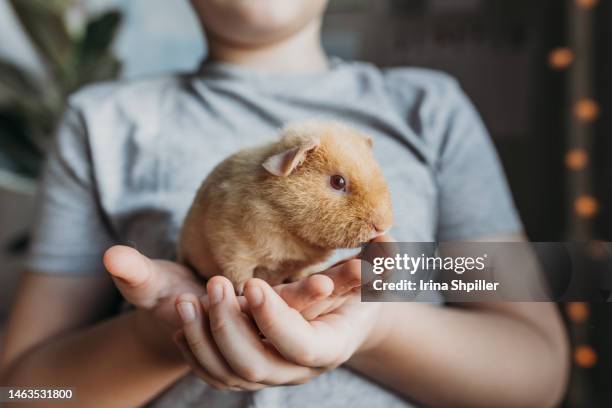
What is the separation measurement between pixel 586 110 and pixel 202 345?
55 centimetres

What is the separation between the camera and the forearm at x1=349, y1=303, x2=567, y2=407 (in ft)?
1.16

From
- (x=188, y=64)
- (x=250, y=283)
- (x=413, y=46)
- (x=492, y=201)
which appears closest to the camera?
(x=250, y=283)

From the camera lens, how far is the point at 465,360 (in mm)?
390

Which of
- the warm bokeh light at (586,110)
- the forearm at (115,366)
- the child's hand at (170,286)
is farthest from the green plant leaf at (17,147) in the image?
the warm bokeh light at (586,110)

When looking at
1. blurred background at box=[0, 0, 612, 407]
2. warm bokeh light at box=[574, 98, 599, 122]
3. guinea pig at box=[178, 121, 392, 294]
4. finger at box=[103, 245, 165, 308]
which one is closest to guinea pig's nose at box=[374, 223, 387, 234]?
guinea pig at box=[178, 121, 392, 294]

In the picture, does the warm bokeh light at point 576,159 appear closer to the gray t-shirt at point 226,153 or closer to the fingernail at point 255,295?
the gray t-shirt at point 226,153

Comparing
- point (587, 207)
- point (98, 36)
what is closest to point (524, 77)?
point (587, 207)

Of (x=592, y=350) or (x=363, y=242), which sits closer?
(x=363, y=242)

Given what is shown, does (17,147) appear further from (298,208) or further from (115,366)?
(298,208)

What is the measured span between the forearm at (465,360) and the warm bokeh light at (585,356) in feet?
0.41

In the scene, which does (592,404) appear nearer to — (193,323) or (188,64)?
(193,323)

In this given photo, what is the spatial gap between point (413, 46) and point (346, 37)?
0.09 metres

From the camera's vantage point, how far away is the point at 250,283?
19cm

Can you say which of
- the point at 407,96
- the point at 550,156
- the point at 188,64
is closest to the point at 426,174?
the point at 407,96
